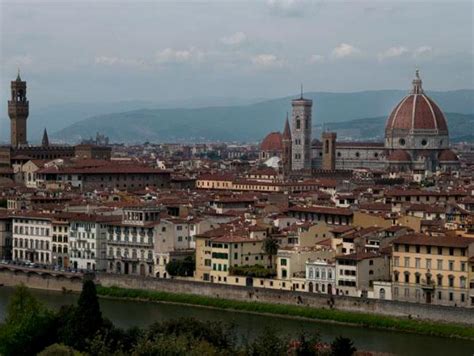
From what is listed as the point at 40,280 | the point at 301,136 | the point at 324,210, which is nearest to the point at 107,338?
the point at 40,280

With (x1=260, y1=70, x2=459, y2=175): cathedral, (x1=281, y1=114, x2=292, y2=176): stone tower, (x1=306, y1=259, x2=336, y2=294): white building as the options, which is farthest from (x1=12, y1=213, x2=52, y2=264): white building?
(x1=260, y1=70, x2=459, y2=175): cathedral

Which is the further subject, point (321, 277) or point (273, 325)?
point (321, 277)

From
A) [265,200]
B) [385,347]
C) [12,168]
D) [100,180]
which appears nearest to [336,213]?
[265,200]

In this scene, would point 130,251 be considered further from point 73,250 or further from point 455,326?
point 455,326

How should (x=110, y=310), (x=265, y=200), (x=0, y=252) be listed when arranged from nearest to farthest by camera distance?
(x=110, y=310), (x=0, y=252), (x=265, y=200)

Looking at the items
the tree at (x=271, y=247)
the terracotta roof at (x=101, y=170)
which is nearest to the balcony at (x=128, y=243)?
the tree at (x=271, y=247)

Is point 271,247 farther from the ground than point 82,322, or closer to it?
farther from the ground

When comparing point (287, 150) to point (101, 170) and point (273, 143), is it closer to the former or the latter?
point (273, 143)
